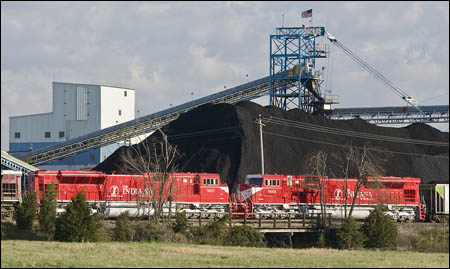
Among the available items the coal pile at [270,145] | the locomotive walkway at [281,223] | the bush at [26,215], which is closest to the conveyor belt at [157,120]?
the coal pile at [270,145]

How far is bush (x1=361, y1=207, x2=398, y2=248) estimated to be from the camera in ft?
139

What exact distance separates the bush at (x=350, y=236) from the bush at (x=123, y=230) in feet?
40.7

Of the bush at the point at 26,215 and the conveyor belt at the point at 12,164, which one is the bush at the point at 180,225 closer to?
the bush at the point at 26,215

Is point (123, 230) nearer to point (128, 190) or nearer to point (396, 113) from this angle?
point (128, 190)

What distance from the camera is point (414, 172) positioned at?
72938 millimetres

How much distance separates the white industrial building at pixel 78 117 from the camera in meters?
95.8

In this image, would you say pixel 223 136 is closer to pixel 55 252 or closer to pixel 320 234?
pixel 320 234

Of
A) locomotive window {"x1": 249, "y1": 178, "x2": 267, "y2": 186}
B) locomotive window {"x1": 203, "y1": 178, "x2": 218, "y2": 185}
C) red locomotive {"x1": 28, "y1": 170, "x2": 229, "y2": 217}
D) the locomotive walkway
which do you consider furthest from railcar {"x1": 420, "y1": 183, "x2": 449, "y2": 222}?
locomotive window {"x1": 203, "y1": 178, "x2": 218, "y2": 185}

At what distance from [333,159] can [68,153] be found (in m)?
32.0

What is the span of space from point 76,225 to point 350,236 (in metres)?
16.0

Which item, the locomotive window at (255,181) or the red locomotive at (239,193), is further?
the locomotive window at (255,181)

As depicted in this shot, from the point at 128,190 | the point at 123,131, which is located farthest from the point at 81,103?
the point at 128,190

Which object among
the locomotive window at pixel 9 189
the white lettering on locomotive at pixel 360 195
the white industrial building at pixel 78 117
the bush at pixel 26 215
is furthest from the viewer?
the white industrial building at pixel 78 117

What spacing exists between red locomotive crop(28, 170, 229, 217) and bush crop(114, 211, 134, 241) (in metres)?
8.64
